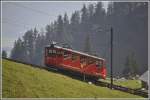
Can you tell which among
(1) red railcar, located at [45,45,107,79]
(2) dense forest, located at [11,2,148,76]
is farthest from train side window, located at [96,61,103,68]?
(2) dense forest, located at [11,2,148,76]

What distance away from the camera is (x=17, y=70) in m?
24.3

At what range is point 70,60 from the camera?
3303 centimetres

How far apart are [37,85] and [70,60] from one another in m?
9.84

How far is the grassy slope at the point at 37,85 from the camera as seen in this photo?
2169cm

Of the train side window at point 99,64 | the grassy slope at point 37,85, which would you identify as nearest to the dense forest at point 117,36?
the train side window at point 99,64

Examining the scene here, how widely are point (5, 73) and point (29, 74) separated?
2333mm

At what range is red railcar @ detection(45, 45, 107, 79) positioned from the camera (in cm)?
3275

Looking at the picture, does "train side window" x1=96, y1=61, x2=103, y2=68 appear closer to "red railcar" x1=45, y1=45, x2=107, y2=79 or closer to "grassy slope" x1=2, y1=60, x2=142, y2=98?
"red railcar" x1=45, y1=45, x2=107, y2=79

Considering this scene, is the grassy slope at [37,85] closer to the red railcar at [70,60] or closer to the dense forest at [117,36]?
the red railcar at [70,60]

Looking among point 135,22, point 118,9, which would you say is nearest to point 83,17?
point 118,9

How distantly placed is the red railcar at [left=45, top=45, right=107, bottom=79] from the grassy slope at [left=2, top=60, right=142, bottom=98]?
210 inches

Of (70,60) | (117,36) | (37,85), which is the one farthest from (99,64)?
(117,36)

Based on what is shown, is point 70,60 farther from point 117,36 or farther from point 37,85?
point 117,36

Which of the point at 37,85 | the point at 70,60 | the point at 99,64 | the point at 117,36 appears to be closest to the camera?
the point at 37,85
